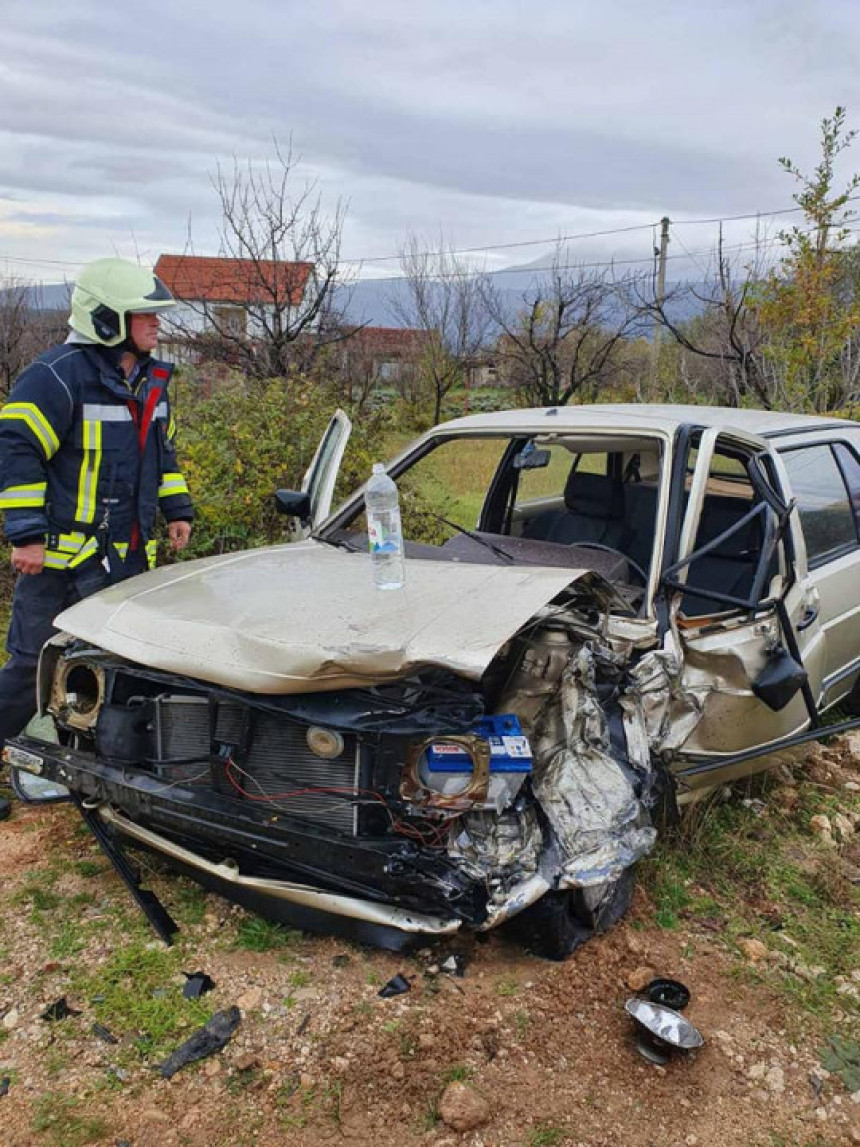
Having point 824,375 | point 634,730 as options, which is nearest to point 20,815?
point 634,730

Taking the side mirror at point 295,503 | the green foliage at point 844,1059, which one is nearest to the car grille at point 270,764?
the side mirror at point 295,503

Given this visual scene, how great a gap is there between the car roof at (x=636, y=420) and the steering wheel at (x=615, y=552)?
0.49 meters

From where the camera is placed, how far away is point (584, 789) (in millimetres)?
2570

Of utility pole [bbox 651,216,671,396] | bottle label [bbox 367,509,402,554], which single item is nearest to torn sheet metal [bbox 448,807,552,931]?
bottle label [bbox 367,509,402,554]

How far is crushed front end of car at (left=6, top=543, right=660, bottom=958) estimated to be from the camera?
2.36 m

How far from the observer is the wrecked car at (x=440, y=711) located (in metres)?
2.38

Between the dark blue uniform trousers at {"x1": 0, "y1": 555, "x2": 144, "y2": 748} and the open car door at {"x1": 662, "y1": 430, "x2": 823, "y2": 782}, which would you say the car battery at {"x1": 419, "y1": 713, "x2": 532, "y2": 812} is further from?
the dark blue uniform trousers at {"x1": 0, "y1": 555, "x2": 144, "y2": 748}

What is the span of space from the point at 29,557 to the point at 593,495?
2.41m

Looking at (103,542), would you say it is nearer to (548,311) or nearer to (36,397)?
(36,397)

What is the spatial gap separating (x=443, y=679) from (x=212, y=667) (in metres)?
0.65

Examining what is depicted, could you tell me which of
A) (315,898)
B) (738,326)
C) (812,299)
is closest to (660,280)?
(738,326)

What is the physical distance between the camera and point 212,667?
244cm

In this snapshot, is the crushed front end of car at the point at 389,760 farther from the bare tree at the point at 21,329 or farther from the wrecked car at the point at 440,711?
the bare tree at the point at 21,329

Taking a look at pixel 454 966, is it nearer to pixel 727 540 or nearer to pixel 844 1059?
pixel 844 1059
